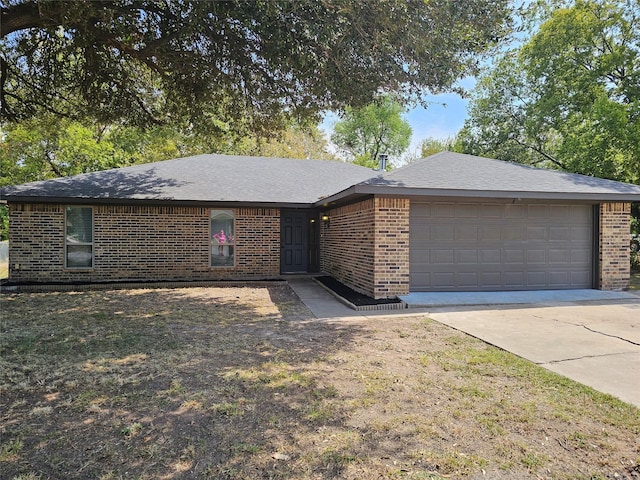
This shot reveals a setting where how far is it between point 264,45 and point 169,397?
5425 millimetres

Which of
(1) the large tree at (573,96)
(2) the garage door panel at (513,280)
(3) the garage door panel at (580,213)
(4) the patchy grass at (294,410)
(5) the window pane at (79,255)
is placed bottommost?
(4) the patchy grass at (294,410)

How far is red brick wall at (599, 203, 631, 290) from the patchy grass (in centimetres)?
649

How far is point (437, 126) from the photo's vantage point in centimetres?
3847

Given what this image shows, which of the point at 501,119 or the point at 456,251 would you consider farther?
the point at 501,119

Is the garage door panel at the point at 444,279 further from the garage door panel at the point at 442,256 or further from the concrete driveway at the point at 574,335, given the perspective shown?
the concrete driveway at the point at 574,335

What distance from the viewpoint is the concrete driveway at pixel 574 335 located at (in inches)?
165

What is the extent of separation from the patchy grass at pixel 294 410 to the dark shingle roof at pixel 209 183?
5900 millimetres

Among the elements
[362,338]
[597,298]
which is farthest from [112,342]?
[597,298]

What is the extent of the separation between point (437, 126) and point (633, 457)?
128 feet

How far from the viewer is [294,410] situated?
A: 11.2ft

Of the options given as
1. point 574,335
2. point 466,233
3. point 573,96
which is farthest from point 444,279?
point 573,96

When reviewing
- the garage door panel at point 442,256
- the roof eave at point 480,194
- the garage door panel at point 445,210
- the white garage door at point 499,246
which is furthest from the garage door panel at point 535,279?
the garage door panel at point 445,210

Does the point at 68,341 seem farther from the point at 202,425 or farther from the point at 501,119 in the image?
the point at 501,119

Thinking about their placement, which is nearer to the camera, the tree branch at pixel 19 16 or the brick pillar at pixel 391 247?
the tree branch at pixel 19 16
